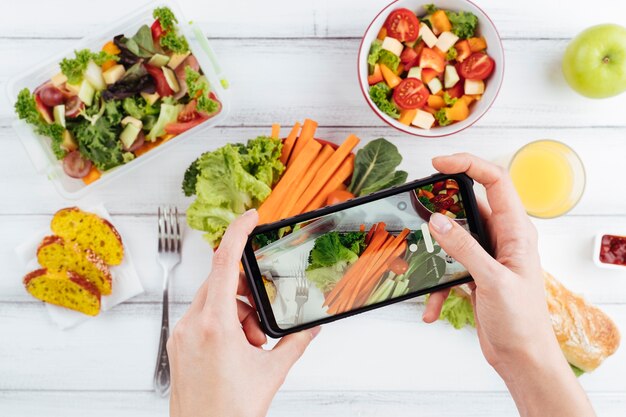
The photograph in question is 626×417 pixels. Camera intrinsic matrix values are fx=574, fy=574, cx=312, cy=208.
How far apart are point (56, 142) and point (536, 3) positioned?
1.38 metres

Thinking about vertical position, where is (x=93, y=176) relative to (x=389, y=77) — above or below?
below

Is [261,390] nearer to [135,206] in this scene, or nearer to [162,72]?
[135,206]

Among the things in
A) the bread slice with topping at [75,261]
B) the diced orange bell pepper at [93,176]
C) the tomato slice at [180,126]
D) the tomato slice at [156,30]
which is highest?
the tomato slice at [156,30]

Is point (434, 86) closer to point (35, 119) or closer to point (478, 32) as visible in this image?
point (478, 32)

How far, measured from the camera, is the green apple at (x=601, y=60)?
1.49 m

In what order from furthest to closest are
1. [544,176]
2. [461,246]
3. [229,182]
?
[544,176] → [229,182] → [461,246]

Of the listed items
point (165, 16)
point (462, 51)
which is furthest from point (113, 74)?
point (462, 51)

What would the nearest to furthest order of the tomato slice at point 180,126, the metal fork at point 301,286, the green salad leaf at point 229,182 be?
the metal fork at point 301,286 < the green salad leaf at point 229,182 < the tomato slice at point 180,126

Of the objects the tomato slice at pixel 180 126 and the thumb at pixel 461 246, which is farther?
the tomato slice at pixel 180 126

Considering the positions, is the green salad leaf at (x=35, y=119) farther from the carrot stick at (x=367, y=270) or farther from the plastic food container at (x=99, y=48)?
the carrot stick at (x=367, y=270)

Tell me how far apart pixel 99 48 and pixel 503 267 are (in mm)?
1225

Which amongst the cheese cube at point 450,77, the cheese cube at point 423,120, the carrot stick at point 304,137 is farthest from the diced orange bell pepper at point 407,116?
the carrot stick at point 304,137

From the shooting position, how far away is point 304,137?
1520mm

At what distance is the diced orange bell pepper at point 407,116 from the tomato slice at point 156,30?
27.2 inches
